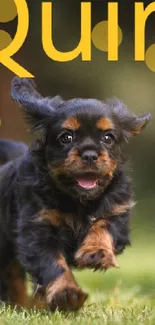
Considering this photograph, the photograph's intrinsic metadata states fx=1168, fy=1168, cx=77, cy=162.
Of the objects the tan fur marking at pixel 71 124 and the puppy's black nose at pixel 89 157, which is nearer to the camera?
the puppy's black nose at pixel 89 157

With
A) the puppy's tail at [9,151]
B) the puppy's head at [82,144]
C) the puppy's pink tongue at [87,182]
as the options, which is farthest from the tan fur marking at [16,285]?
the puppy's pink tongue at [87,182]

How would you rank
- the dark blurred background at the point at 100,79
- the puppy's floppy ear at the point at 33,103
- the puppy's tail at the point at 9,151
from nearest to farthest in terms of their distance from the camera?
the puppy's floppy ear at the point at 33,103, the puppy's tail at the point at 9,151, the dark blurred background at the point at 100,79

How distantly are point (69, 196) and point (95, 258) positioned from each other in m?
0.38

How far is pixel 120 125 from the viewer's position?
6066 millimetres

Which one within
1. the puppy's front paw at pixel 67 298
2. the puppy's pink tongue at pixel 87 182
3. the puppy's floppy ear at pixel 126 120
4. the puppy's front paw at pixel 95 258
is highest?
the puppy's floppy ear at pixel 126 120

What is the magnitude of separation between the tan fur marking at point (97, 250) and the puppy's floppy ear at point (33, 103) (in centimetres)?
67

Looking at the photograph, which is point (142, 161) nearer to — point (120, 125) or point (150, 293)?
point (150, 293)

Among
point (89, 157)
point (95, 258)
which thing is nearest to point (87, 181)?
point (89, 157)

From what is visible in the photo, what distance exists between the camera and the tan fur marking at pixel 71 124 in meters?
5.70

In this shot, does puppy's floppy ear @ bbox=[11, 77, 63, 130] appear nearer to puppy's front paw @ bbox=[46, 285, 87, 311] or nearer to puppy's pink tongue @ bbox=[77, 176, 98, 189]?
puppy's pink tongue @ bbox=[77, 176, 98, 189]

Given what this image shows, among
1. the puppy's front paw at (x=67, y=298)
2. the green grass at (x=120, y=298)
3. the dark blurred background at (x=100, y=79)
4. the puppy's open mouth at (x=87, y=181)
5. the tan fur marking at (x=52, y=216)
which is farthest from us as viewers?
the dark blurred background at (x=100, y=79)

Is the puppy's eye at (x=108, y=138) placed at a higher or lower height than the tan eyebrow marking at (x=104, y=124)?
lower

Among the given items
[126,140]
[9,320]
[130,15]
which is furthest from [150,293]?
[130,15]

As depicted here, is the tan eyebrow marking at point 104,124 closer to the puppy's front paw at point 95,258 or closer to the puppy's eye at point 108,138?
the puppy's eye at point 108,138
